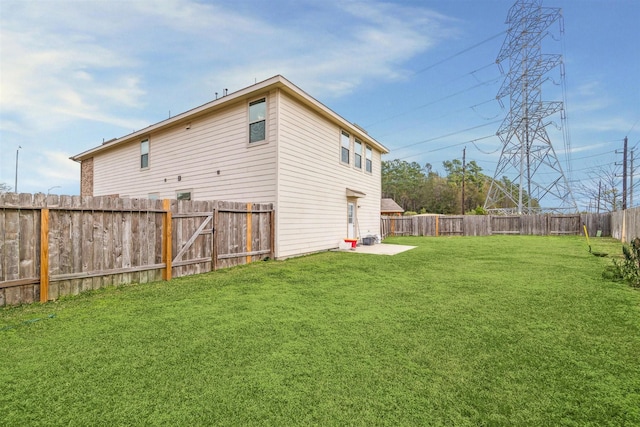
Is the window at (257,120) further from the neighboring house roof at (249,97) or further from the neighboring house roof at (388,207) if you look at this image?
the neighboring house roof at (388,207)

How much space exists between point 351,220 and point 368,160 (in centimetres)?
371

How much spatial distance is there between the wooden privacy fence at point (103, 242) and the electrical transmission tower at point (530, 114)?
24287 mm

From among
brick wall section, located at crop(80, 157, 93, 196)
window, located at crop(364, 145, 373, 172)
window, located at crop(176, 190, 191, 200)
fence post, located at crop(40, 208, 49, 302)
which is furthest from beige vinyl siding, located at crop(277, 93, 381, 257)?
brick wall section, located at crop(80, 157, 93, 196)

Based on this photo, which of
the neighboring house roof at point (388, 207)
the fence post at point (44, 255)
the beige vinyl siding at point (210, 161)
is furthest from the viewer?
the neighboring house roof at point (388, 207)

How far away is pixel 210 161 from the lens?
997 cm

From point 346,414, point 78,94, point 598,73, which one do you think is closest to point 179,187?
point 78,94

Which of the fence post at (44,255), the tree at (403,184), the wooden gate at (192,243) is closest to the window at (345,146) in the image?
the wooden gate at (192,243)

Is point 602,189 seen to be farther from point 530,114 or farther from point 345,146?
point 345,146

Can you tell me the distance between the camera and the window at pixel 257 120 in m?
8.59

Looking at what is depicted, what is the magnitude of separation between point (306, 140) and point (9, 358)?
26.9 ft

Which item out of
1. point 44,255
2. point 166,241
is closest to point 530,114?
point 166,241

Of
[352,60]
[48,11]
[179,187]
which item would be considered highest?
[352,60]

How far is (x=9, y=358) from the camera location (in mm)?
2502

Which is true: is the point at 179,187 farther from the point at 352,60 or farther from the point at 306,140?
the point at 352,60
